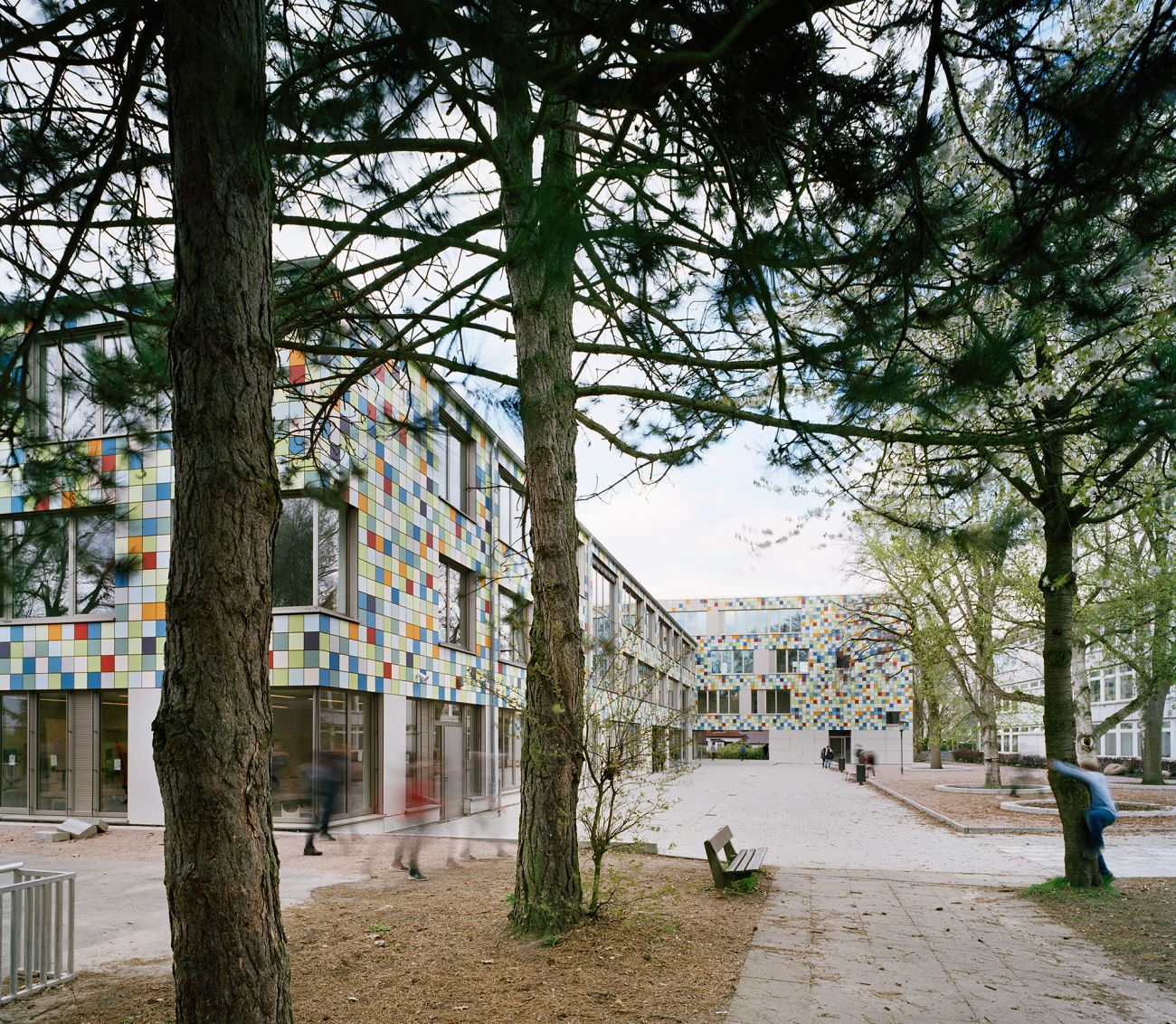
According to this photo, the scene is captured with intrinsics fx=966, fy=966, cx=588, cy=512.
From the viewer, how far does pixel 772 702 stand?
235ft

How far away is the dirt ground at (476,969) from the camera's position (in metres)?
5.55

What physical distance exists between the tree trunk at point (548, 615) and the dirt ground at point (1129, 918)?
4.09m

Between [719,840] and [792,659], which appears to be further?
[792,659]

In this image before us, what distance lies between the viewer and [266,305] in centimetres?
418

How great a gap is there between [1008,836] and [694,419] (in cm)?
Answer: 1178

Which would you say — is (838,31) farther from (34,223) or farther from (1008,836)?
(1008,836)

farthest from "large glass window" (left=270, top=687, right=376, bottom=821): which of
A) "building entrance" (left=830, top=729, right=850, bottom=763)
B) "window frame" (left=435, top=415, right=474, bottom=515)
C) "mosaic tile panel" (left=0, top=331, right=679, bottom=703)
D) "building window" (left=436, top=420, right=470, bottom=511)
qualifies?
"building entrance" (left=830, top=729, right=850, bottom=763)

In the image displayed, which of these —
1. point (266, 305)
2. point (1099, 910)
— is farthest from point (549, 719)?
point (1099, 910)

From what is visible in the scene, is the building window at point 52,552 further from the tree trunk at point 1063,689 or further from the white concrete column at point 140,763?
the white concrete column at point 140,763

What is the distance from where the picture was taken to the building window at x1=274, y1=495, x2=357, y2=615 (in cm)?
1616

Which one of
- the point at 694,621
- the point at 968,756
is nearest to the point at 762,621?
the point at 694,621

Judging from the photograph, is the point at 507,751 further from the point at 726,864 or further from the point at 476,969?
the point at 476,969

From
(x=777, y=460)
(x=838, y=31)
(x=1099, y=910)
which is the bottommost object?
(x=1099, y=910)

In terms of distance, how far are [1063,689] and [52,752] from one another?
53.5 ft
